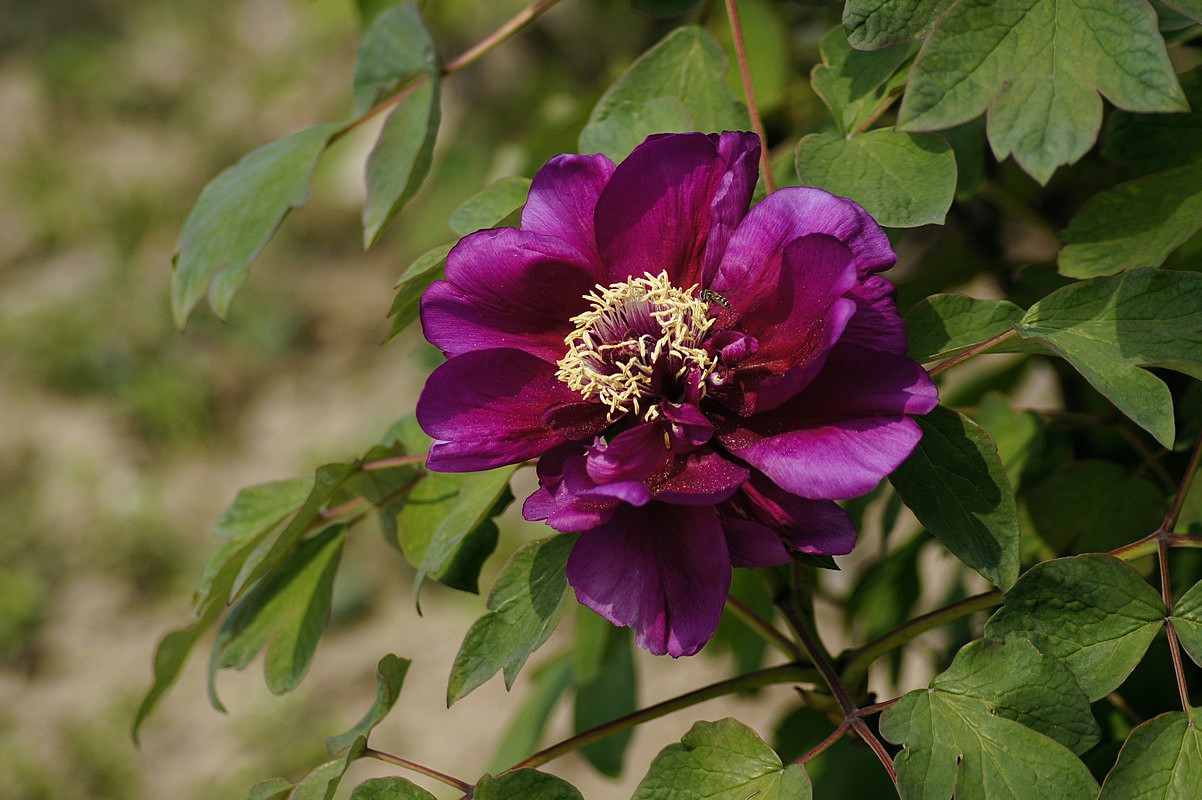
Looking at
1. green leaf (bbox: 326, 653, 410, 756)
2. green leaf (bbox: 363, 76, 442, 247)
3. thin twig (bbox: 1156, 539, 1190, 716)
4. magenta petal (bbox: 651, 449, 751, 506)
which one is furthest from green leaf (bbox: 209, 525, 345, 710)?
thin twig (bbox: 1156, 539, 1190, 716)

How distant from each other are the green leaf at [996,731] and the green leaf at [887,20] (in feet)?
1.14

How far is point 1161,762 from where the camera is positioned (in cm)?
64

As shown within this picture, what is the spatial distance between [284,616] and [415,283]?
1.06 ft

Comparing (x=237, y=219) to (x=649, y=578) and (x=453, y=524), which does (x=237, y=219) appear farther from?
(x=649, y=578)

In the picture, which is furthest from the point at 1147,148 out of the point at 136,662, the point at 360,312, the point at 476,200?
the point at 360,312

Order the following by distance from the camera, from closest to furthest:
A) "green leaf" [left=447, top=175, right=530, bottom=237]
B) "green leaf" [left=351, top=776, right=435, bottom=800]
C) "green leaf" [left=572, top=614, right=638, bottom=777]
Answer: "green leaf" [left=351, top=776, right=435, bottom=800], "green leaf" [left=447, top=175, right=530, bottom=237], "green leaf" [left=572, top=614, right=638, bottom=777]

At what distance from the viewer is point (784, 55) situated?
124cm

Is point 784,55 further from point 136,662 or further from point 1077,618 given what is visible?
point 136,662

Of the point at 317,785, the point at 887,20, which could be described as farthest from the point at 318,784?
the point at 887,20

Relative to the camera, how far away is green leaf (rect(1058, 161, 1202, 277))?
0.77m

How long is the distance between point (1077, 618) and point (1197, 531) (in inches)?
6.7

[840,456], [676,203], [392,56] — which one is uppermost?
[392,56]

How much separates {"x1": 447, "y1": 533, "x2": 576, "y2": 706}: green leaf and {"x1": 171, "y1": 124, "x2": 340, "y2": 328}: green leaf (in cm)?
33

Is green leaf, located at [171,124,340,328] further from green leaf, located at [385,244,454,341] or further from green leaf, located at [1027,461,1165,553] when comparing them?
green leaf, located at [1027,461,1165,553]
